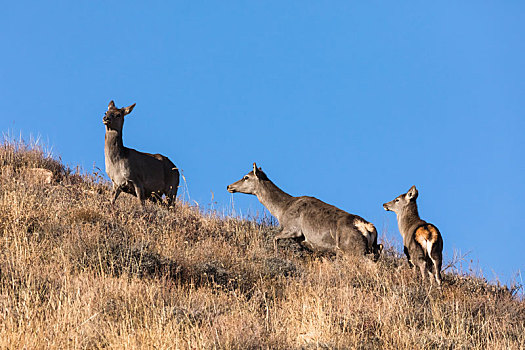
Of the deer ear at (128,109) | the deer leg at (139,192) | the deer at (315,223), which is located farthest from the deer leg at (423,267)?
the deer ear at (128,109)

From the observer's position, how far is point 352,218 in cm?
1347

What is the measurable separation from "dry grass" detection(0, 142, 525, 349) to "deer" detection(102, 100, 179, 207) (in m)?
0.47

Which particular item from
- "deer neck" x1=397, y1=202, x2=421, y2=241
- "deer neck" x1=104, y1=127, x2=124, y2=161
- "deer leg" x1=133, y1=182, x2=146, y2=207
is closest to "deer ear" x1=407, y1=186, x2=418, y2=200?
"deer neck" x1=397, y1=202, x2=421, y2=241

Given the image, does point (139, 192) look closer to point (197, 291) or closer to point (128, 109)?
point (128, 109)

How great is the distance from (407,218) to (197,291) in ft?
17.7

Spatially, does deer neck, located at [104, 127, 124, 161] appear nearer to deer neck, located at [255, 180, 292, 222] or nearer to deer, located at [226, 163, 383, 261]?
deer, located at [226, 163, 383, 261]

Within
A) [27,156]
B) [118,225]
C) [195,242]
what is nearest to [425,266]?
[195,242]

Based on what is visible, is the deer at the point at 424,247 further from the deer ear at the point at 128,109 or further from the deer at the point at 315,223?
the deer ear at the point at 128,109

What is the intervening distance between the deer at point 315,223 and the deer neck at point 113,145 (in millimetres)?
3108

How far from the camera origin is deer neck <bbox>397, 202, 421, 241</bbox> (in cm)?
1362

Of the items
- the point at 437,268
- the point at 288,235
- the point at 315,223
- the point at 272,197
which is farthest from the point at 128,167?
the point at 437,268

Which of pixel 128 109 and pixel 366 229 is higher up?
pixel 128 109

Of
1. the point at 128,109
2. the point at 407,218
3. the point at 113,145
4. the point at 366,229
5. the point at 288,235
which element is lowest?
the point at 366,229

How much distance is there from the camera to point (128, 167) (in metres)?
15.8
